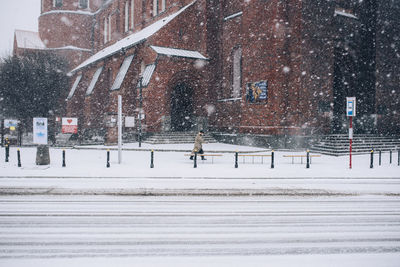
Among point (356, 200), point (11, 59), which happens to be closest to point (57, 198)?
point (356, 200)

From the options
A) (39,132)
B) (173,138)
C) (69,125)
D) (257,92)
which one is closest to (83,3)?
(173,138)

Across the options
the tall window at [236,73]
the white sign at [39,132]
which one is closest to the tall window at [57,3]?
the tall window at [236,73]

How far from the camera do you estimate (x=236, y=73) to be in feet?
82.3

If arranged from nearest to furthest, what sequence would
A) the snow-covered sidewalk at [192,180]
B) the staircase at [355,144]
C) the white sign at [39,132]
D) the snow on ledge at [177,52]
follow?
the snow-covered sidewalk at [192,180]
the white sign at [39,132]
the staircase at [355,144]
the snow on ledge at [177,52]

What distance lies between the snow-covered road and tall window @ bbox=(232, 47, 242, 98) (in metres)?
18.2

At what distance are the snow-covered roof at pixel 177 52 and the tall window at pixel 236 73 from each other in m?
2.73

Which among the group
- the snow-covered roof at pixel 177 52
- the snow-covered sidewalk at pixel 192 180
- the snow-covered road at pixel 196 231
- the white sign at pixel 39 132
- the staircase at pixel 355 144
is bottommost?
the snow-covered road at pixel 196 231

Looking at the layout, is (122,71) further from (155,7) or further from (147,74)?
(155,7)

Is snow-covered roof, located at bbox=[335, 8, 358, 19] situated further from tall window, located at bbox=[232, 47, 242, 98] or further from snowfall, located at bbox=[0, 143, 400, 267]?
snowfall, located at bbox=[0, 143, 400, 267]

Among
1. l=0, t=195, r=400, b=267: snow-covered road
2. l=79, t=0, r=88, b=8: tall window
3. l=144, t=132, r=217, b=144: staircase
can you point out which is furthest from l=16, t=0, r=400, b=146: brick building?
l=79, t=0, r=88, b=8: tall window

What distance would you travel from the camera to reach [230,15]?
82.3 feet

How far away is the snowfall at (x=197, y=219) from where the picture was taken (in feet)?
13.7

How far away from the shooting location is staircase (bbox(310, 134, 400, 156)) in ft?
60.7

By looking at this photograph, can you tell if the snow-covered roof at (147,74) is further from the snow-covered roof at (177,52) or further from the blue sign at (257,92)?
the blue sign at (257,92)
